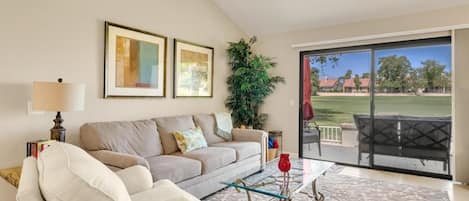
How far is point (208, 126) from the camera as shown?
413 cm

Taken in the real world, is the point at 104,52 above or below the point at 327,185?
above

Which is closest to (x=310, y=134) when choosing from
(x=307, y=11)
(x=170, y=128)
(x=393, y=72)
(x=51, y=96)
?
(x=393, y=72)

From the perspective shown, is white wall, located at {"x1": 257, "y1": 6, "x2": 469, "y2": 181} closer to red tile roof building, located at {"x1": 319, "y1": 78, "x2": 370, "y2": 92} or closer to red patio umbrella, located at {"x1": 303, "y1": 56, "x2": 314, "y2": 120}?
red patio umbrella, located at {"x1": 303, "y1": 56, "x2": 314, "y2": 120}

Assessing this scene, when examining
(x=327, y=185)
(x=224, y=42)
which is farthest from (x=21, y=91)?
(x=327, y=185)

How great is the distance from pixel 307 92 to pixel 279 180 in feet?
9.16

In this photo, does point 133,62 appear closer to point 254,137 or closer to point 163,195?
point 254,137

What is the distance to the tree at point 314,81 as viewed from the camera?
16.5ft

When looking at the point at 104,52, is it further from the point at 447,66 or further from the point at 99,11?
the point at 447,66

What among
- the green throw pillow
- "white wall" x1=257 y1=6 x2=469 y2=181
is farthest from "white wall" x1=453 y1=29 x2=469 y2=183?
the green throw pillow

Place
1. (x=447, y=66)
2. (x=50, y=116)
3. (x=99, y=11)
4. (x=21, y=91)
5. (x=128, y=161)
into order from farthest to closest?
(x=447, y=66) → (x=99, y=11) → (x=50, y=116) → (x=21, y=91) → (x=128, y=161)

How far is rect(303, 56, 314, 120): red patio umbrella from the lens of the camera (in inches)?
200

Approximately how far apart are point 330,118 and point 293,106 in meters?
0.65

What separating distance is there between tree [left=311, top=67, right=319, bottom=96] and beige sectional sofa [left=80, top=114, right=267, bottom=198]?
1.65 metres

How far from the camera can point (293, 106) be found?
5.12 metres
